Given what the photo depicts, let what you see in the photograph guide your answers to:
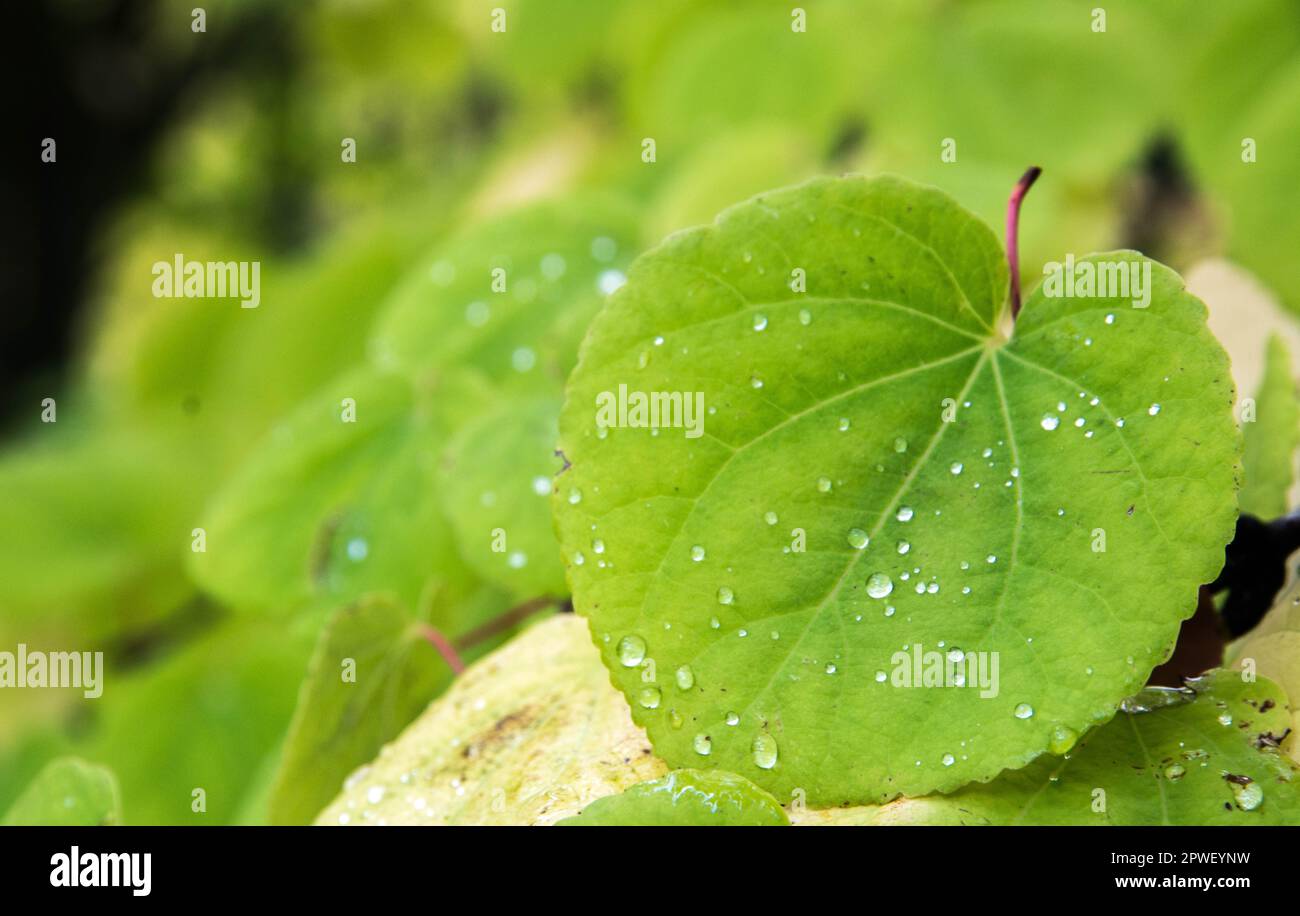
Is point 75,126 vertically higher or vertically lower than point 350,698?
higher

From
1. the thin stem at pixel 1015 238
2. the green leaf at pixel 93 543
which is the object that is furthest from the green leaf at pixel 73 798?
the green leaf at pixel 93 543

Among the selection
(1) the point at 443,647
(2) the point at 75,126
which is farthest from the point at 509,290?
(2) the point at 75,126

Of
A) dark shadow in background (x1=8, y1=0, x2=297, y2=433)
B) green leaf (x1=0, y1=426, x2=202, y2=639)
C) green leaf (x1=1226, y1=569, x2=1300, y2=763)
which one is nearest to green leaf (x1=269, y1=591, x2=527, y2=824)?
green leaf (x1=1226, y1=569, x2=1300, y2=763)

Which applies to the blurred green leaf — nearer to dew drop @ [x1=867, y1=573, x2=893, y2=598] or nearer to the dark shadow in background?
dew drop @ [x1=867, y1=573, x2=893, y2=598]

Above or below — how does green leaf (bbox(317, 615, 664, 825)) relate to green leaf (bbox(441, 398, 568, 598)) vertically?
below

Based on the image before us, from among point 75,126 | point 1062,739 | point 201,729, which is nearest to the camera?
point 1062,739

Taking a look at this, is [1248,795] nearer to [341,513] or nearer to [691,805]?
[691,805]
